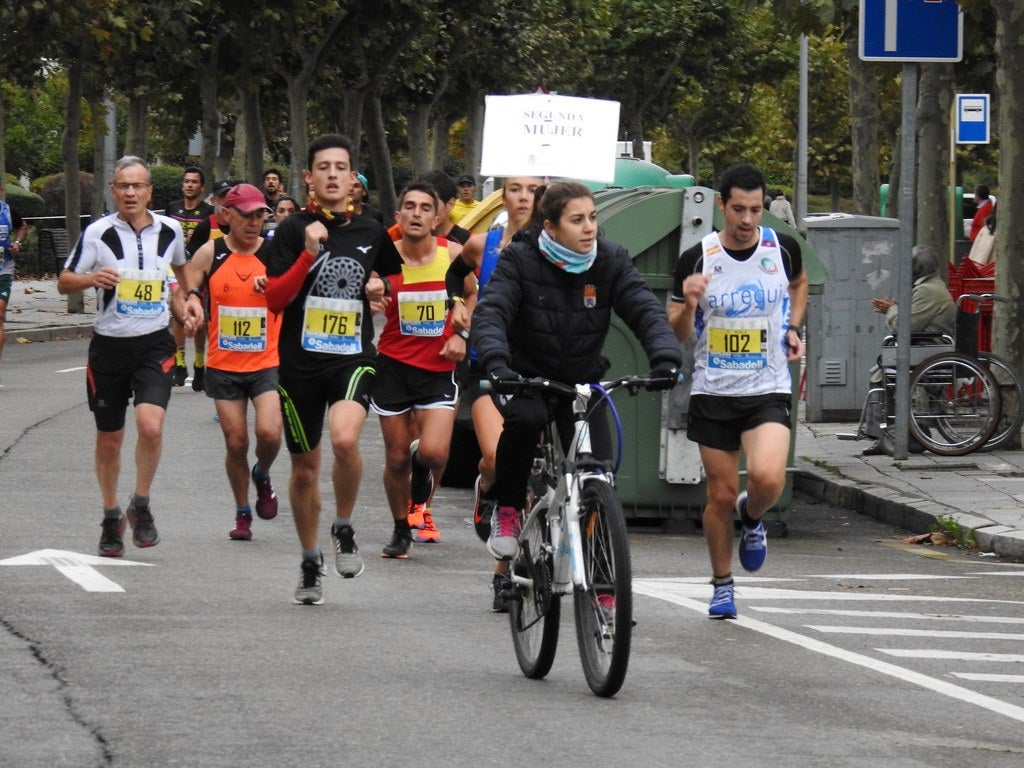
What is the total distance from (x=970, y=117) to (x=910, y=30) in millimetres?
6491

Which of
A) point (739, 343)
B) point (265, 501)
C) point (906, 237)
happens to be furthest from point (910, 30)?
point (739, 343)

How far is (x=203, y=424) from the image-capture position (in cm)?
1712

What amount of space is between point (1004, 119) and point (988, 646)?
8094 millimetres

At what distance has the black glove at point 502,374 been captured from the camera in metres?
6.73

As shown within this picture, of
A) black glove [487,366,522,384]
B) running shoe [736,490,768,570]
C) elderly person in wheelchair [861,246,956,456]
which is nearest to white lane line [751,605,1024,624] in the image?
running shoe [736,490,768,570]

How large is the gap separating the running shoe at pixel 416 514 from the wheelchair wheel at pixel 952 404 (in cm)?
462

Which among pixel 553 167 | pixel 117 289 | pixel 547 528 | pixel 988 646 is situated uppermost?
pixel 553 167

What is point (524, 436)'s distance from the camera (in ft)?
23.7

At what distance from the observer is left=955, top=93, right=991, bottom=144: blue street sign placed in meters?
20.3

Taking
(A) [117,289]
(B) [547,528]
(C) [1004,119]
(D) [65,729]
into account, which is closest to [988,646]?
(B) [547,528]

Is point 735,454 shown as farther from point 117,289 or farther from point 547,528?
point 117,289

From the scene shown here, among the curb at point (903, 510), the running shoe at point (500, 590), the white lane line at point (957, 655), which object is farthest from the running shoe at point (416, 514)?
the white lane line at point (957, 655)

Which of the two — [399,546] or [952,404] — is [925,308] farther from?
[399,546]

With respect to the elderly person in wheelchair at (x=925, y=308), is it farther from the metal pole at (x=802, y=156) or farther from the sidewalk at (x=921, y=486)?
the metal pole at (x=802, y=156)
